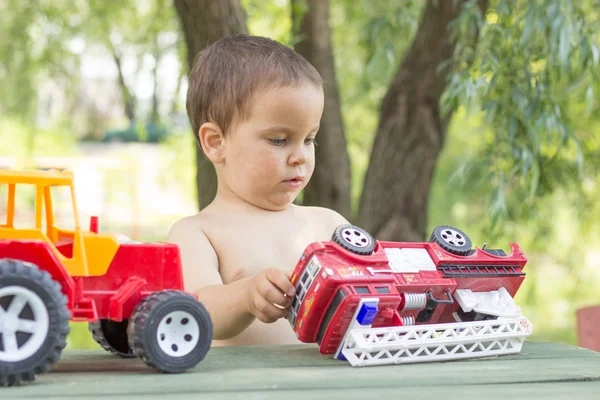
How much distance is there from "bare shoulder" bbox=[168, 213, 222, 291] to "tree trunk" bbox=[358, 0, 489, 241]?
65.8 inches

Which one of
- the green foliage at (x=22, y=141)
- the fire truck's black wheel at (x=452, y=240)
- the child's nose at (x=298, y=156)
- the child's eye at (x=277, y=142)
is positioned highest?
the child's eye at (x=277, y=142)

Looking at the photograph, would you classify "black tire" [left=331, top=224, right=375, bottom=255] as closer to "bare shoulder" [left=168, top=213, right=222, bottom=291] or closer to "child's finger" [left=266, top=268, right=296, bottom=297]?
"child's finger" [left=266, top=268, right=296, bottom=297]

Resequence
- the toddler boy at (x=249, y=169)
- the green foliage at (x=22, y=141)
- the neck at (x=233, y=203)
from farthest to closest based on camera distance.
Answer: the green foliage at (x=22, y=141) → the neck at (x=233, y=203) → the toddler boy at (x=249, y=169)

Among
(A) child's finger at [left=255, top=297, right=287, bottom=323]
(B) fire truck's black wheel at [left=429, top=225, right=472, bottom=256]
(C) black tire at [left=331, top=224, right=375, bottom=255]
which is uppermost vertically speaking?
(C) black tire at [left=331, top=224, right=375, bottom=255]

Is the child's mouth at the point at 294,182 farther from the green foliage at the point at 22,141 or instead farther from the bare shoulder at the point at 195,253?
the green foliage at the point at 22,141

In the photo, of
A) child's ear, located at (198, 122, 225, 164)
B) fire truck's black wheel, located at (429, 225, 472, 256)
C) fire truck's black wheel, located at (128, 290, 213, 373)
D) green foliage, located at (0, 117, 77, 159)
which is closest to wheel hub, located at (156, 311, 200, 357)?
fire truck's black wheel, located at (128, 290, 213, 373)

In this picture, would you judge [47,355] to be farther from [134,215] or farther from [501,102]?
[134,215]

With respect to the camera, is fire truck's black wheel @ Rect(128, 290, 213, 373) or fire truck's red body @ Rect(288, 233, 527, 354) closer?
fire truck's black wheel @ Rect(128, 290, 213, 373)

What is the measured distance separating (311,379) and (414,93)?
2486 millimetres

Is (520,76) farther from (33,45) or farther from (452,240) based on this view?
(33,45)

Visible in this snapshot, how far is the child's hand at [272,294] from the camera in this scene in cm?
146

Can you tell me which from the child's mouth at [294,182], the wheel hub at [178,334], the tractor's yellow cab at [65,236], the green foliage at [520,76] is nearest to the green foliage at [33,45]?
the green foliage at [520,76]

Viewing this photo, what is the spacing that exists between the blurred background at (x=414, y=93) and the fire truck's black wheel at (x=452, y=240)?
3.43ft

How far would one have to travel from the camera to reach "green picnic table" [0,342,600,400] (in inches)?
41.8
